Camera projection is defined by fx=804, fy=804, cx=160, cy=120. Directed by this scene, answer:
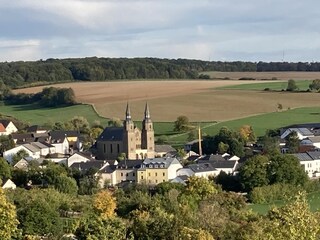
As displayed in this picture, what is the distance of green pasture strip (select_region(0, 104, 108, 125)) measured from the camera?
94.1m

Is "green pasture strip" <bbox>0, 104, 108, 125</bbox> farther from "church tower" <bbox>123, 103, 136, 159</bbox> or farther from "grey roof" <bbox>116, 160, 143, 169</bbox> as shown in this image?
"grey roof" <bbox>116, 160, 143, 169</bbox>

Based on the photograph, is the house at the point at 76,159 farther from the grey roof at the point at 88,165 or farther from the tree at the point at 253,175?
the tree at the point at 253,175

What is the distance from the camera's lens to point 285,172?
54.5 meters

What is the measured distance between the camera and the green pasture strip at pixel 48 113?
9406cm

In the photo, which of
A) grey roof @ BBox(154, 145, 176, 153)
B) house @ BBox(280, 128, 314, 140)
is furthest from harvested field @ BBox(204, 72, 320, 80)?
grey roof @ BBox(154, 145, 176, 153)

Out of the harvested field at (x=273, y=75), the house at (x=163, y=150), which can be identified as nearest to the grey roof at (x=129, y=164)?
the house at (x=163, y=150)

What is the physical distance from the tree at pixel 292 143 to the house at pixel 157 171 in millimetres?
14695

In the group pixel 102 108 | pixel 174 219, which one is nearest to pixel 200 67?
pixel 102 108

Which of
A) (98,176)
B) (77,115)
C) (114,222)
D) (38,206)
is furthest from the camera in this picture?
(77,115)

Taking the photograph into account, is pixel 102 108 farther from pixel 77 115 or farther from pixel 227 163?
pixel 227 163

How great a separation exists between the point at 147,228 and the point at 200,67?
124 m

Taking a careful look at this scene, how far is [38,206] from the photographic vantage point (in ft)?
125

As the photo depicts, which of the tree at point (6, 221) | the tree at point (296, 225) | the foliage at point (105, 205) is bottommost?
the foliage at point (105, 205)

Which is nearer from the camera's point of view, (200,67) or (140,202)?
(140,202)
